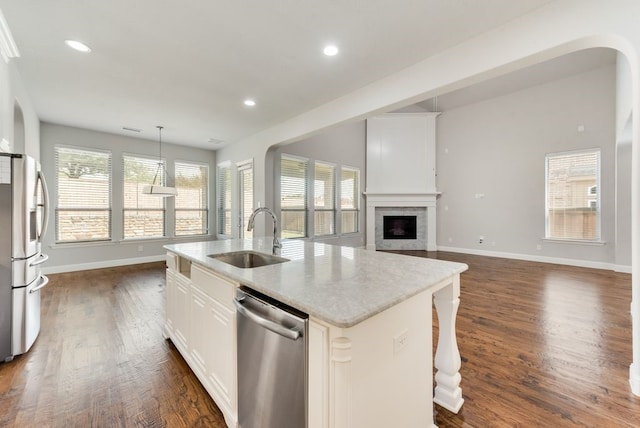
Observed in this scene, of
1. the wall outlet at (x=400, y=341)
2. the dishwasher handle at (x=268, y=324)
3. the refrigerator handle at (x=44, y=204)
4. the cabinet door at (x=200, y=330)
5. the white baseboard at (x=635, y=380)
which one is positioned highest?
the refrigerator handle at (x=44, y=204)

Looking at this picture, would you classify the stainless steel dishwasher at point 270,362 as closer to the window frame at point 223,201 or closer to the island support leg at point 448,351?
the island support leg at point 448,351

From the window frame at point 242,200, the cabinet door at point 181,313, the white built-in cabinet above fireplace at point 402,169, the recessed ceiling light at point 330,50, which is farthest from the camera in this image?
the white built-in cabinet above fireplace at point 402,169

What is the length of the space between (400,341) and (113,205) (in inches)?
255

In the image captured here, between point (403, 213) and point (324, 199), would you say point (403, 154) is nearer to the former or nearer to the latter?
point (403, 213)

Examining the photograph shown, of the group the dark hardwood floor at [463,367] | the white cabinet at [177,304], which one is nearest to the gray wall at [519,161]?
the dark hardwood floor at [463,367]

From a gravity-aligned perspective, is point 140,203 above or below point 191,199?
below

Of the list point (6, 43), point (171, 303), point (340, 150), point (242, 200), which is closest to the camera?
point (6, 43)

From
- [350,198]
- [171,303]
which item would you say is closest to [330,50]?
[171,303]

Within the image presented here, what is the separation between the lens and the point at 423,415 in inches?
54.9

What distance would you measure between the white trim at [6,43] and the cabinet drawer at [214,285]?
8.30 feet

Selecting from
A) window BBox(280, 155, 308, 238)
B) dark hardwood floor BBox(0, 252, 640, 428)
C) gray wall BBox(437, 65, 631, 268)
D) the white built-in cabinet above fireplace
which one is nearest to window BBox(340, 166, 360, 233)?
the white built-in cabinet above fireplace

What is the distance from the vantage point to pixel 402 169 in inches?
307

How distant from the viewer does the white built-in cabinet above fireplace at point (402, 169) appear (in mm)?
7703

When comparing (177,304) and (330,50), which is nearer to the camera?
(177,304)
